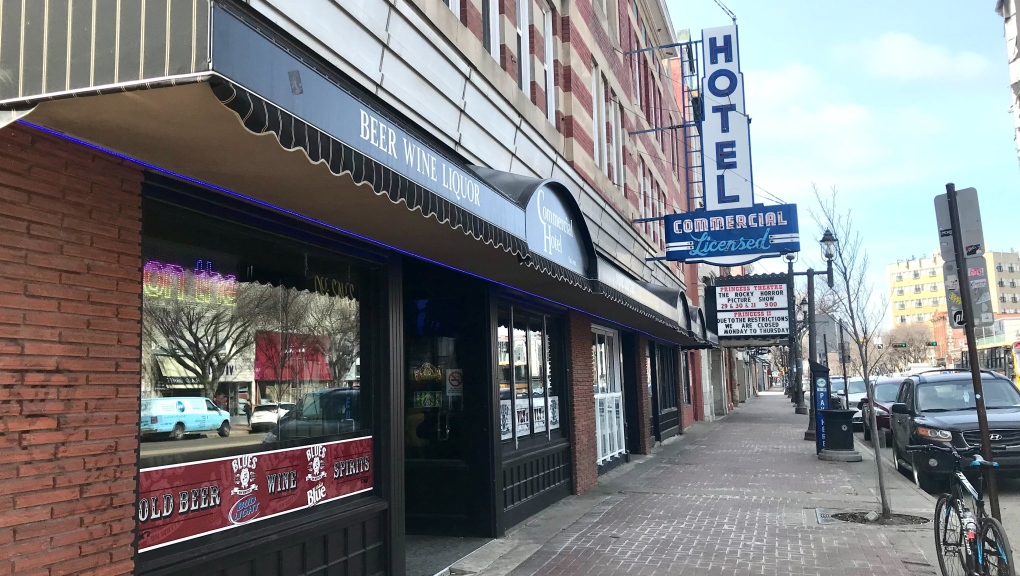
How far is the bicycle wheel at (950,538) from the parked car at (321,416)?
15.5 ft

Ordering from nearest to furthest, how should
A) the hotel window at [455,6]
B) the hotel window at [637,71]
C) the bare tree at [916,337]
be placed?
the hotel window at [455,6], the hotel window at [637,71], the bare tree at [916,337]

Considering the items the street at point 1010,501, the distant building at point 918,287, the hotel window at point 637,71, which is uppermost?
the distant building at point 918,287

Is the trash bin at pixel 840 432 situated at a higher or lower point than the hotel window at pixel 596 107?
lower

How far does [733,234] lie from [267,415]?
12203mm

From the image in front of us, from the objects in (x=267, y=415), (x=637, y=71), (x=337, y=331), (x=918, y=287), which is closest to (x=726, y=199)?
(x=637, y=71)

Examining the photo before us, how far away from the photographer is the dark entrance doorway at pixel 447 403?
29.1 ft

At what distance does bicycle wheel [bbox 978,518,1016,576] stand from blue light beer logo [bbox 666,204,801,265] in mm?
9731

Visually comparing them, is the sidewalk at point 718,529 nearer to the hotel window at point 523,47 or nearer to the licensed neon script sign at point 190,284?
the licensed neon script sign at point 190,284

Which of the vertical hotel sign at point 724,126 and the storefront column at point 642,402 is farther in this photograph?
the storefront column at point 642,402

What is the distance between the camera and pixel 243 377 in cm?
520

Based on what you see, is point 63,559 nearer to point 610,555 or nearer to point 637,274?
point 610,555

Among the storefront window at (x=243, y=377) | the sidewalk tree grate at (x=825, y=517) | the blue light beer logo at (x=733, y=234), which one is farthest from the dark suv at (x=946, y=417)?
the storefront window at (x=243, y=377)

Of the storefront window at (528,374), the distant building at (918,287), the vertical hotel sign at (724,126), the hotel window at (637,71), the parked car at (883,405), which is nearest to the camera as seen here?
the storefront window at (528,374)

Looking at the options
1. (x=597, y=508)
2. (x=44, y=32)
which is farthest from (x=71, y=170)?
(x=597, y=508)
